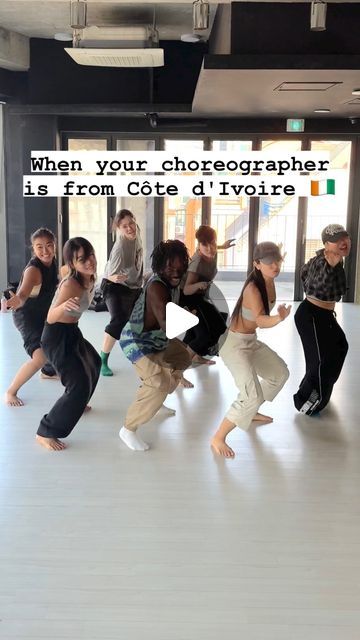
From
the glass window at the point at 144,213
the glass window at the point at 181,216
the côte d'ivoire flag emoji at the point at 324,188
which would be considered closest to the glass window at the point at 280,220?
the côte d'ivoire flag emoji at the point at 324,188

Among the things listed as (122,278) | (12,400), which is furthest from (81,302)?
(122,278)

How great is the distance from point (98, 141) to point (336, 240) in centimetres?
642

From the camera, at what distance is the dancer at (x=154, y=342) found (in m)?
3.34

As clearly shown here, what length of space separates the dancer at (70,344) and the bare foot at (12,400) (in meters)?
0.87

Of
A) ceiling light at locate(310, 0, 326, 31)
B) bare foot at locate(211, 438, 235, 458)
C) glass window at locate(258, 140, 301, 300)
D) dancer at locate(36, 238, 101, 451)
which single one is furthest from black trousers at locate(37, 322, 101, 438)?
glass window at locate(258, 140, 301, 300)

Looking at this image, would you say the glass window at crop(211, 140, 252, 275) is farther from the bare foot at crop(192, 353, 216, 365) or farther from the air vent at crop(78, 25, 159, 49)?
the bare foot at crop(192, 353, 216, 365)

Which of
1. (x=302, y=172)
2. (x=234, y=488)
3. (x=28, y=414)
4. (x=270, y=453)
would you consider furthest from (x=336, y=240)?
(x=302, y=172)

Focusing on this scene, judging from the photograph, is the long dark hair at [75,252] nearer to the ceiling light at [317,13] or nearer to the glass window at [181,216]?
the ceiling light at [317,13]

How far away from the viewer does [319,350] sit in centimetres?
425

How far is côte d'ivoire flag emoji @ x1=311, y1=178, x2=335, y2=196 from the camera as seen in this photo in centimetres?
984

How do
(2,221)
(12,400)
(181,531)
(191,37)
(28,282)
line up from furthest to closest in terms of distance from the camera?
(2,221)
(191,37)
(12,400)
(28,282)
(181,531)

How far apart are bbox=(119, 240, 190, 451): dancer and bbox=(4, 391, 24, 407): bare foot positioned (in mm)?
1130

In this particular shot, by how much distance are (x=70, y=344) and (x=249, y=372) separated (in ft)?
3.60

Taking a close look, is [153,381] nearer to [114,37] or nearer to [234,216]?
[114,37]
